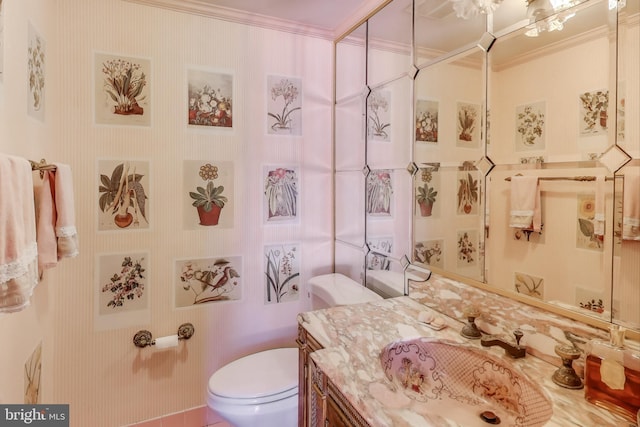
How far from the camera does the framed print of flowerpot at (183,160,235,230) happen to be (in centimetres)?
184

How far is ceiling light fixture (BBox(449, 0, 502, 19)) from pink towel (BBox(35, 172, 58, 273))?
1.61 metres

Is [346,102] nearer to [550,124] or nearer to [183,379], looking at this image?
[550,124]

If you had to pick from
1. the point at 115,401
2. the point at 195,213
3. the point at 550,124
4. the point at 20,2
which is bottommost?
the point at 115,401

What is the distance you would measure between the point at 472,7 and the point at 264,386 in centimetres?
175

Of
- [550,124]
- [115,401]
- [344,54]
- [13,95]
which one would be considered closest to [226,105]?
[344,54]

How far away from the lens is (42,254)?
111 cm

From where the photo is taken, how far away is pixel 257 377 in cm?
157

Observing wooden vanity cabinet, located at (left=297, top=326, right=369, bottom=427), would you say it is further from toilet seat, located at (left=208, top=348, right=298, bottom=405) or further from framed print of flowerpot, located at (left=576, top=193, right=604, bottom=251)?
framed print of flowerpot, located at (left=576, top=193, right=604, bottom=251)

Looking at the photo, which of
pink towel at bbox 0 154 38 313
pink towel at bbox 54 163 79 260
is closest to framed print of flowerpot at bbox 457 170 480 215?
pink towel at bbox 0 154 38 313

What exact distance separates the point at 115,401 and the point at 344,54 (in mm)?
2361

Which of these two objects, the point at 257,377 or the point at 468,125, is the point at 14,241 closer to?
the point at 257,377

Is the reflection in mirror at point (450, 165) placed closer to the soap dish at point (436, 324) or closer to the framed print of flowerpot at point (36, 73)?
the soap dish at point (436, 324)

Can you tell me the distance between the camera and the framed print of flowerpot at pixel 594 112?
833 millimetres
